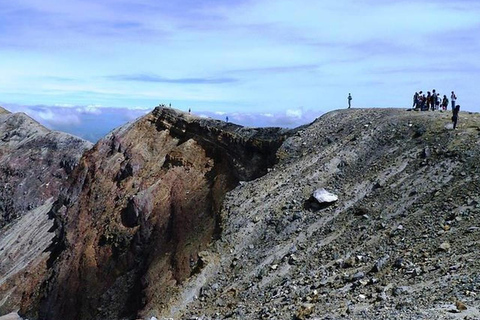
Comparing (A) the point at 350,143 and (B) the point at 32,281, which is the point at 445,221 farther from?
(B) the point at 32,281

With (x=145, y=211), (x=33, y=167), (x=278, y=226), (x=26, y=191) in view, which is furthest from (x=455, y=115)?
(x=33, y=167)

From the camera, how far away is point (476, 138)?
26672 mm

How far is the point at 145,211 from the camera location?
42.0 meters

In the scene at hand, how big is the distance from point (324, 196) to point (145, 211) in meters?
18.3

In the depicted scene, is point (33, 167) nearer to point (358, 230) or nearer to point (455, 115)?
point (358, 230)

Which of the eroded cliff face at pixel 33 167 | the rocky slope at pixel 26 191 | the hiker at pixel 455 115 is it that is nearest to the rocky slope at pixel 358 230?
the hiker at pixel 455 115

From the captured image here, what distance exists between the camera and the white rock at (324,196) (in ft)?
91.6

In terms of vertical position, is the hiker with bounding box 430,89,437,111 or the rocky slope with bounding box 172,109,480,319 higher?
the hiker with bounding box 430,89,437,111

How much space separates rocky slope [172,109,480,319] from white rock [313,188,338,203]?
0.33m

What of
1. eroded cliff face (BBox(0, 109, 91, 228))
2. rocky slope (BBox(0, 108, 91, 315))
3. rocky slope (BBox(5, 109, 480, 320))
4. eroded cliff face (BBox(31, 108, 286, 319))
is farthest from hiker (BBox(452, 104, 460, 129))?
eroded cliff face (BBox(0, 109, 91, 228))

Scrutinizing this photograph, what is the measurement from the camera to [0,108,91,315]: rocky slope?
2003 inches

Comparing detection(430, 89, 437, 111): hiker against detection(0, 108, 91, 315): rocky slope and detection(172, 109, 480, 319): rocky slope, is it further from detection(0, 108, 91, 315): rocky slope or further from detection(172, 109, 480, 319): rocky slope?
detection(0, 108, 91, 315): rocky slope

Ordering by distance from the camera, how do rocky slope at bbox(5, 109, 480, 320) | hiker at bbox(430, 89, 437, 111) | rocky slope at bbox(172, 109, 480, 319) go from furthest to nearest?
hiker at bbox(430, 89, 437, 111) < rocky slope at bbox(5, 109, 480, 320) < rocky slope at bbox(172, 109, 480, 319)

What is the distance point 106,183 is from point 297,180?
81.7 feet
